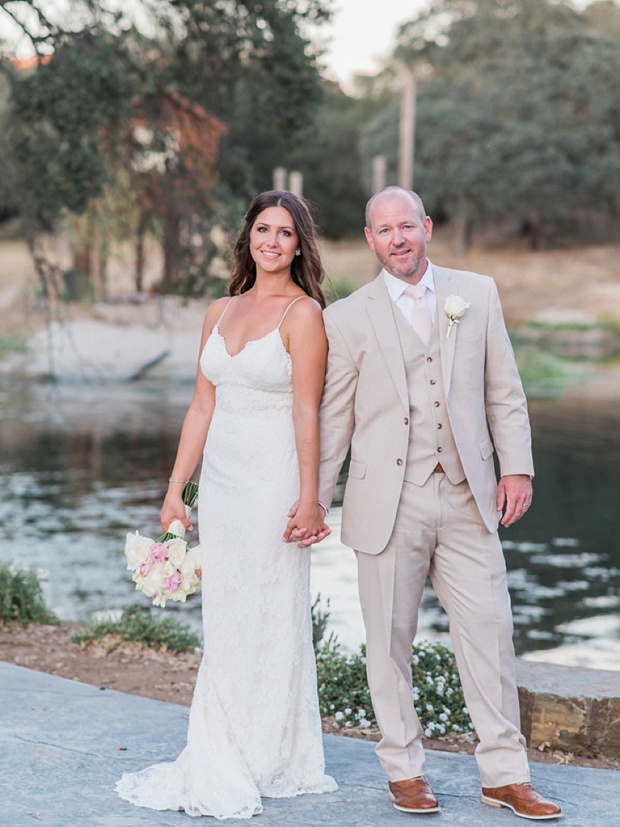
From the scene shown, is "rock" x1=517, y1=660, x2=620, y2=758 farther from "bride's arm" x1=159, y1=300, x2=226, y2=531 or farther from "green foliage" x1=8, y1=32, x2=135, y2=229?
"green foliage" x1=8, y1=32, x2=135, y2=229

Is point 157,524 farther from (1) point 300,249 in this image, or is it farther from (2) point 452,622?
(2) point 452,622

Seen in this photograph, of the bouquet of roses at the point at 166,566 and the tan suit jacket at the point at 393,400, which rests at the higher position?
the tan suit jacket at the point at 393,400

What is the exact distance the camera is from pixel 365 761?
161 inches

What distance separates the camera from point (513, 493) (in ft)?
11.9

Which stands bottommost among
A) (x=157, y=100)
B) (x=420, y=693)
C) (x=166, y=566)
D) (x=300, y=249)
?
(x=420, y=693)

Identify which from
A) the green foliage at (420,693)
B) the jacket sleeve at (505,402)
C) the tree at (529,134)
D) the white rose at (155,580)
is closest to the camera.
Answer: the jacket sleeve at (505,402)

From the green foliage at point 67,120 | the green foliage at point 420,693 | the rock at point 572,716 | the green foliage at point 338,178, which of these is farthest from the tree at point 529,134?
the rock at point 572,716

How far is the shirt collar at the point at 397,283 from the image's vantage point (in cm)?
366

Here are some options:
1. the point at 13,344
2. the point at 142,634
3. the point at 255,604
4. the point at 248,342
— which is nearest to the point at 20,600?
the point at 142,634

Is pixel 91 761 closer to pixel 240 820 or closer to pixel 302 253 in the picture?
pixel 240 820

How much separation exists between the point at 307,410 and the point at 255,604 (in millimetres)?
664

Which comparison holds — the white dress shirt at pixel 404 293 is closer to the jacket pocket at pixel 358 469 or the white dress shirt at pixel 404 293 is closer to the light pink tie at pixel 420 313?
the light pink tie at pixel 420 313

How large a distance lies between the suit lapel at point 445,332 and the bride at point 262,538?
1.26ft

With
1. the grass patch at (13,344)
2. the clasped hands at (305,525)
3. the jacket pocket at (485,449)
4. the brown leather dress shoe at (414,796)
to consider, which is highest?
the grass patch at (13,344)
